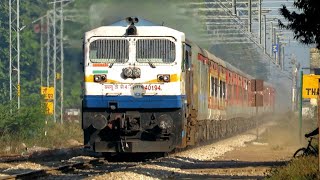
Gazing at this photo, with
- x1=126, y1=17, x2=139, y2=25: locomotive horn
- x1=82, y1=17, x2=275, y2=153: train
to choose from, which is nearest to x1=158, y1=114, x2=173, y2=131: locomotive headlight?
A: x1=82, y1=17, x2=275, y2=153: train

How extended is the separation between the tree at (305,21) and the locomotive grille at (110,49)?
4965 millimetres

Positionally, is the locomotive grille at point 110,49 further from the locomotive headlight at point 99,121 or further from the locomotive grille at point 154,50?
the locomotive headlight at point 99,121

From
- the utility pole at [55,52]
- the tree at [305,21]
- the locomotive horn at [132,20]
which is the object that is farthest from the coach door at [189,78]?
the utility pole at [55,52]

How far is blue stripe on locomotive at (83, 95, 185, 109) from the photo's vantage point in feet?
78.6

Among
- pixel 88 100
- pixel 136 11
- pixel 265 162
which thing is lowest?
pixel 265 162

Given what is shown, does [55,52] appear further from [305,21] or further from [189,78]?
[305,21]

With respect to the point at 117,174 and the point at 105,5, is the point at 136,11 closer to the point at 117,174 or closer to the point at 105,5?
the point at 105,5

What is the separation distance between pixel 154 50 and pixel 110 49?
3.97 feet

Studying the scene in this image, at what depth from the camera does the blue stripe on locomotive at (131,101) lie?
24.0 meters

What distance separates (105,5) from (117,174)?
20.3m

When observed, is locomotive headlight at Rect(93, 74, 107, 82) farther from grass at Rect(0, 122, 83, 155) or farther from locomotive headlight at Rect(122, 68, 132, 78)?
grass at Rect(0, 122, 83, 155)

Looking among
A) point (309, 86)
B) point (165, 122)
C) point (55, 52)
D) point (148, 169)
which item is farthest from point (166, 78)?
point (55, 52)

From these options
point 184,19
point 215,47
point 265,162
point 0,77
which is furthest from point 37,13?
point 265,162

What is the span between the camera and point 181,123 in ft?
79.6
